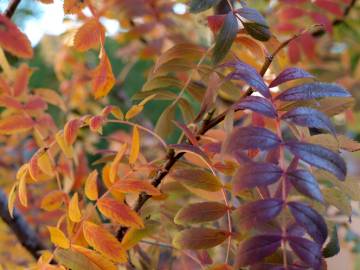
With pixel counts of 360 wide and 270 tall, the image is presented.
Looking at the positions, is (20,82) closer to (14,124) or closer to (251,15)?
(14,124)

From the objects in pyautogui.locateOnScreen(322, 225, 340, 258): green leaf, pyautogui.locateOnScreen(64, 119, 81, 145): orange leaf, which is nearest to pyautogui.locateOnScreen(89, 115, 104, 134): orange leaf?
pyautogui.locateOnScreen(64, 119, 81, 145): orange leaf

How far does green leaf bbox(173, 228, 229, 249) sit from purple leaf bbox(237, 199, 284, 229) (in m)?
0.08

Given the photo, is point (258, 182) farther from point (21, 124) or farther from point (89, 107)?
point (89, 107)

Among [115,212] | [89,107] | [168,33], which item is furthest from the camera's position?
[89,107]

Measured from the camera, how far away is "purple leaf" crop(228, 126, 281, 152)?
0.42 metres

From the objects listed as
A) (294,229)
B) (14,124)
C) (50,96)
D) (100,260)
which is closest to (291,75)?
(294,229)

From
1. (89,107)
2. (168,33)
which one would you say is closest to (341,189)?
(168,33)

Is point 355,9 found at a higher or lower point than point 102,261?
lower

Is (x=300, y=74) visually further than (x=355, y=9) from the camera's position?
No

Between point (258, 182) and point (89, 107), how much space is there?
0.98 metres

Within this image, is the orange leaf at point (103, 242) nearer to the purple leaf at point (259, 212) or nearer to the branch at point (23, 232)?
the purple leaf at point (259, 212)

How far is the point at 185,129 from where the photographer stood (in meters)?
0.51

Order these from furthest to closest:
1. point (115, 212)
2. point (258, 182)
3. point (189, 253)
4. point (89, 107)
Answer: point (89, 107) → point (189, 253) → point (115, 212) → point (258, 182)

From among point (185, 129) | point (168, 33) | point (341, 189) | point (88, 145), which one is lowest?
point (88, 145)
